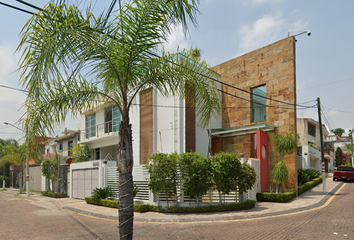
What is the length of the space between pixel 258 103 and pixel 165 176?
30.5 feet

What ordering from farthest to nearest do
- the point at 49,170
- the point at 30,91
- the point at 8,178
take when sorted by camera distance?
the point at 8,178
the point at 49,170
the point at 30,91

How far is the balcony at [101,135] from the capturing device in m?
22.2

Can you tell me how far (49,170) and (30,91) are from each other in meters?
21.1

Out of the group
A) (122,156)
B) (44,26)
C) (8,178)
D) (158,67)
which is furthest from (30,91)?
(8,178)

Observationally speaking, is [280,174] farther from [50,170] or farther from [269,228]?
[50,170]

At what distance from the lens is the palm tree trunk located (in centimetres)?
542

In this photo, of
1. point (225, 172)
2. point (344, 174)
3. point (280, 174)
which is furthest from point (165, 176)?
point (344, 174)

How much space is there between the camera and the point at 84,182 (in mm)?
19047

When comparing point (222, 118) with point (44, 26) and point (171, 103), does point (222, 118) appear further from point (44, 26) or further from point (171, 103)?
point (44, 26)

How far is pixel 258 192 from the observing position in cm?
1595

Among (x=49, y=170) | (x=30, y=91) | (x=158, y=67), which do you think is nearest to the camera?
(x=30, y=91)

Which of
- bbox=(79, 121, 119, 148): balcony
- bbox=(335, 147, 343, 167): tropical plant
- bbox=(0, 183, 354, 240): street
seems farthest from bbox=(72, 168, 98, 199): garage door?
bbox=(335, 147, 343, 167): tropical plant

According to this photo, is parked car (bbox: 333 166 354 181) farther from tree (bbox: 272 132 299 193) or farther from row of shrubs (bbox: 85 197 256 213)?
row of shrubs (bbox: 85 197 256 213)

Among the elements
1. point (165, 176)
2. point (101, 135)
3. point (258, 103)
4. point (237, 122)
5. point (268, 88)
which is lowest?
point (165, 176)
